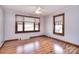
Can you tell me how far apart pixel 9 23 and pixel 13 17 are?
0.42 metres

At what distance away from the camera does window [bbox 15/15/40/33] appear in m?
4.57

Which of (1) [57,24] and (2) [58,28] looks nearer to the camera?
(2) [58,28]

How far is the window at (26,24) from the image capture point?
4.57 m

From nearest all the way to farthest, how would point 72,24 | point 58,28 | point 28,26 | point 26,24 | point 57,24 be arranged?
1. point 72,24
2. point 58,28
3. point 57,24
4. point 26,24
5. point 28,26

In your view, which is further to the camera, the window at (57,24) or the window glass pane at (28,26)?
the window glass pane at (28,26)

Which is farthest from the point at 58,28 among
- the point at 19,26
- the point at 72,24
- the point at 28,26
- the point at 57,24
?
the point at 19,26

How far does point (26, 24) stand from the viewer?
5020mm

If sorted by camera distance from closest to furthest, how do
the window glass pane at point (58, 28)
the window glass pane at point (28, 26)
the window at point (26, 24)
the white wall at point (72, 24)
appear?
the white wall at point (72, 24)
the window glass pane at point (58, 28)
the window at point (26, 24)
the window glass pane at point (28, 26)

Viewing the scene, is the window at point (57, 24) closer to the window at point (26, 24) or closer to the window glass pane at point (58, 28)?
the window glass pane at point (58, 28)

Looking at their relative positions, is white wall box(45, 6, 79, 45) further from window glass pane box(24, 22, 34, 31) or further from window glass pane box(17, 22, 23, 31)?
window glass pane box(17, 22, 23, 31)

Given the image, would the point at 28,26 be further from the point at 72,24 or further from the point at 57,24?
the point at 72,24

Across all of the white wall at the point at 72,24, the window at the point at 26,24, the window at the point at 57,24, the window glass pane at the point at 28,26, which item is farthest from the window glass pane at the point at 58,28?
the window glass pane at the point at 28,26
